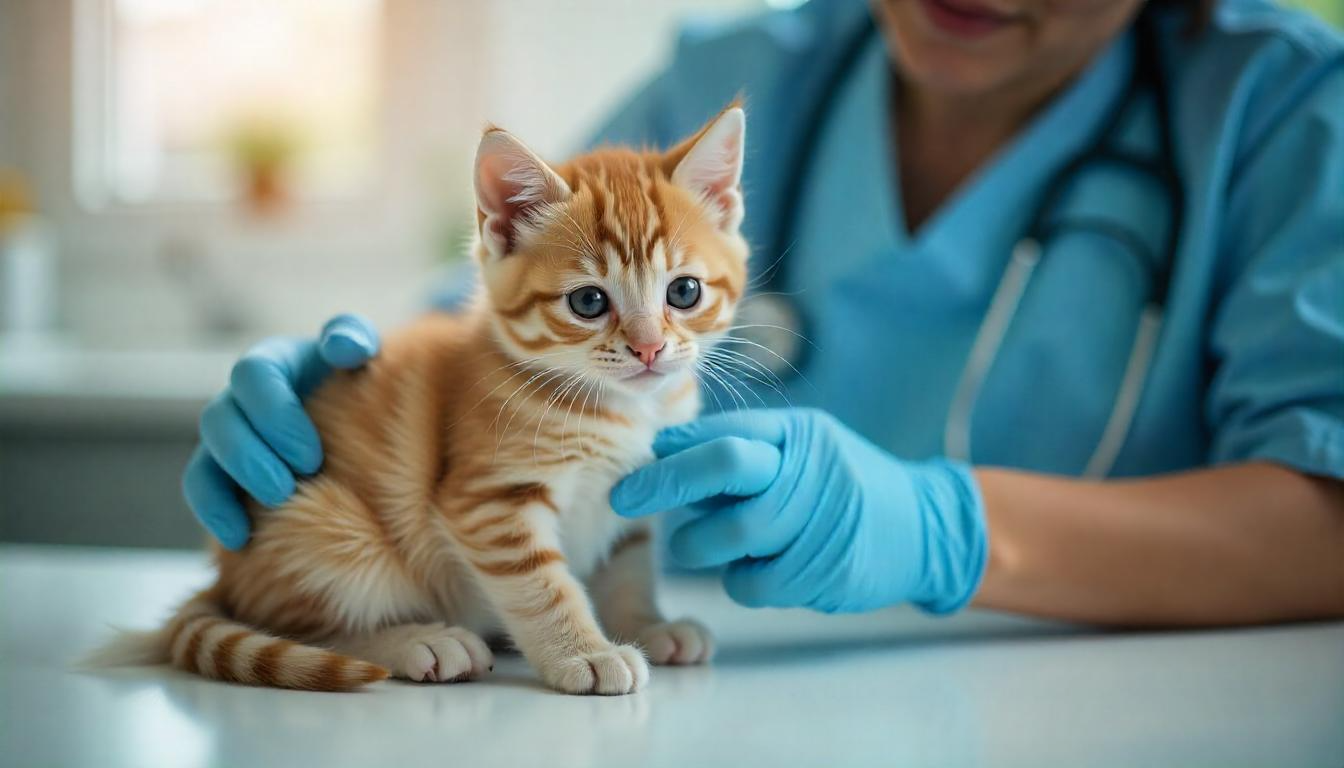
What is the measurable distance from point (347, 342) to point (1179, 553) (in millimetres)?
964

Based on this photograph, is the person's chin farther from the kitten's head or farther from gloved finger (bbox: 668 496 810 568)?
gloved finger (bbox: 668 496 810 568)

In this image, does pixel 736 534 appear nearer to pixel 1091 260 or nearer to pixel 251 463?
pixel 251 463

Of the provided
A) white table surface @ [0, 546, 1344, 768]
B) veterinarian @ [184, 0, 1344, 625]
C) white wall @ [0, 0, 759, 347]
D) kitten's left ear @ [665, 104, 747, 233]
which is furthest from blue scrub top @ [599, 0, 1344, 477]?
white wall @ [0, 0, 759, 347]

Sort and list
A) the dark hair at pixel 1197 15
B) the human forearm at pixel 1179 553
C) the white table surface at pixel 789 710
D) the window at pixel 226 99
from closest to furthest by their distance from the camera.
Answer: the white table surface at pixel 789 710, the human forearm at pixel 1179 553, the dark hair at pixel 1197 15, the window at pixel 226 99

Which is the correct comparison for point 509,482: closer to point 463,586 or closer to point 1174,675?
point 463,586

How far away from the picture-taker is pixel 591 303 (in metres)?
1.03

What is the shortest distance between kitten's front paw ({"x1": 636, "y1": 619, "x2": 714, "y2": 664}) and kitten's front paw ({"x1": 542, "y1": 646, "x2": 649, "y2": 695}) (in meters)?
0.10

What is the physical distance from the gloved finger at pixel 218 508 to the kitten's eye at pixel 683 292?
492 millimetres

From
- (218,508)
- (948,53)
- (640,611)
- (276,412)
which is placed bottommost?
(640,611)

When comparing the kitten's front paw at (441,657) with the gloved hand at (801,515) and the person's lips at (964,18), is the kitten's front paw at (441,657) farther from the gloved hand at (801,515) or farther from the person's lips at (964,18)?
the person's lips at (964,18)

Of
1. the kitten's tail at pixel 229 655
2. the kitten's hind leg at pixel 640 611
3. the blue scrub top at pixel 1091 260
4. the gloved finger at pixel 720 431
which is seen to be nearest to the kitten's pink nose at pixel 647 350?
the gloved finger at pixel 720 431

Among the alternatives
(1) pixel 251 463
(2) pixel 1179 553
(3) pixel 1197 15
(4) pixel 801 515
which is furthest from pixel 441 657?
(3) pixel 1197 15

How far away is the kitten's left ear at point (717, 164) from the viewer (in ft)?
3.42

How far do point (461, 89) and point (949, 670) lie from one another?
2712 mm
